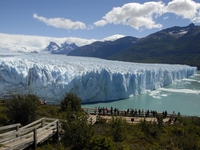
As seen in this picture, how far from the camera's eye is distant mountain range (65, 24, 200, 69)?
102 metres

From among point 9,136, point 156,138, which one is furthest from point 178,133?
point 9,136

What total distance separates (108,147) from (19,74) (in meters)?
19.1

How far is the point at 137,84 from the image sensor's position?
2994cm

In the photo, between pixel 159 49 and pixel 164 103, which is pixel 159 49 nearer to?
pixel 159 49

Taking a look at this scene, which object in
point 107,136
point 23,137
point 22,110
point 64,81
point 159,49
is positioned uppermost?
point 159,49

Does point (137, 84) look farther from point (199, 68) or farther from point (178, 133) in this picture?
point (199, 68)

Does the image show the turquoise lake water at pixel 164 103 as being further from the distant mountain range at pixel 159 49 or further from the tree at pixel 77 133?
the distant mountain range at pixel 159 49

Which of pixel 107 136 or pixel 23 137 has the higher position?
pixel 23 137

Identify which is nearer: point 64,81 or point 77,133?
point 77,133

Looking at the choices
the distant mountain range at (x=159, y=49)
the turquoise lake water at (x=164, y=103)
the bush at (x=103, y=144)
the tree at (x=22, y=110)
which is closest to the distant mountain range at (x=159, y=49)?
the distant mountain range at (x=159, y=49)

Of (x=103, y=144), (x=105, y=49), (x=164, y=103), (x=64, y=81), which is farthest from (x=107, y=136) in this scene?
(x=105, y=49)

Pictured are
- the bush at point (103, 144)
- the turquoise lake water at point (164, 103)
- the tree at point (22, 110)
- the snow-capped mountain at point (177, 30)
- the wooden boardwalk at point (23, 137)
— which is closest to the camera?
the wooden boardwalk at point (23, 137)

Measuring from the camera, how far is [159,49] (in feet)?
396

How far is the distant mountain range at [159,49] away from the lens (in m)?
102
